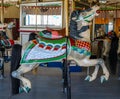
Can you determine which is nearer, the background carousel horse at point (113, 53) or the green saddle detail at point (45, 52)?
the green saddle detail at point (45, 52)

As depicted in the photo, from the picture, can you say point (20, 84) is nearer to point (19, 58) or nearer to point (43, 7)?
point (19, 58)

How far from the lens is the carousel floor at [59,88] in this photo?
17.6ft

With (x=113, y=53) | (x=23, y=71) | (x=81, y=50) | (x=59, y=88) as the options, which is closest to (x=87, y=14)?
(x=81, y=50)

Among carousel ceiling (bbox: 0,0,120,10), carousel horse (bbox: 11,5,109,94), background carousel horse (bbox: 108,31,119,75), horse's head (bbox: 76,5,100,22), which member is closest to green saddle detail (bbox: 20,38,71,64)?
carousel horse (bbox: 11,5,109,94)

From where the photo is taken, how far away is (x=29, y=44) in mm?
4516

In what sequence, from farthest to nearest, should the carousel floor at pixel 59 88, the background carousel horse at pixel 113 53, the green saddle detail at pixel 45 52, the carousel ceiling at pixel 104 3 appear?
the carousel ceiling at pixel 104 3 → the background carousel horse at pixel 113 53 → the carousel floor at pixel 59 88 → the green saddle detail at pixel 45 52

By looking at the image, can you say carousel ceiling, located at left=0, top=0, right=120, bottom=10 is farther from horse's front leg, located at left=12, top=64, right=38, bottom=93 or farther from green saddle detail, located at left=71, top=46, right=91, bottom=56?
horse's front leg, located at left=12, top=64, right=38, bottom=93

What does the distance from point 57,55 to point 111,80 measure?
115 inches

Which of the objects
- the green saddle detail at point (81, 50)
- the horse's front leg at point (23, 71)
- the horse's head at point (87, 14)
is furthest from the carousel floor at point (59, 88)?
the horse's head at point (87, 14)

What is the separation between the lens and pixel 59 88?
6090 millimetres

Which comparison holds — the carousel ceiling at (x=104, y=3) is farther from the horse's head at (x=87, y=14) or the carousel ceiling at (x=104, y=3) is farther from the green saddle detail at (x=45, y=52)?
the green saddle detail at (x=45, y=52)

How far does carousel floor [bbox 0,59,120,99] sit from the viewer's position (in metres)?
5.37

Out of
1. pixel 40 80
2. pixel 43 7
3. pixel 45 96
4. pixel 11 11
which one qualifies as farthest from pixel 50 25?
pixel 11 11

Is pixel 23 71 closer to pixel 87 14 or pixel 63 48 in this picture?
pixel 63 48
